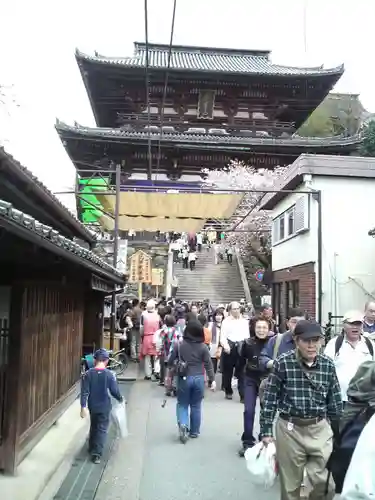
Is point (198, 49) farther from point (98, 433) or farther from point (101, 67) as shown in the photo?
point (98, 433)

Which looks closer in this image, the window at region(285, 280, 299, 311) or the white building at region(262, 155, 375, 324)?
the white building at region(262, 155, 375, 324)

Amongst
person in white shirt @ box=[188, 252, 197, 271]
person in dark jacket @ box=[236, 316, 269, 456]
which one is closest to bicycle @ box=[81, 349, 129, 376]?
person in dark jacket @ box=[236, 316, 269, 456]

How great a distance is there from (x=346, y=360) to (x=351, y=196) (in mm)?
10250

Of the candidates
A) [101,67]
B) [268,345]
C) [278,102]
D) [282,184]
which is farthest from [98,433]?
[278,102]

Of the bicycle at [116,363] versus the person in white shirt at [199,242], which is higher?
the person in white shirt at [199,242]

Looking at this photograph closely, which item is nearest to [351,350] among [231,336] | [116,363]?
[231,336]

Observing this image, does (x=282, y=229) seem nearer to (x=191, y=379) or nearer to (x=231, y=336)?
(x=231, y=336)

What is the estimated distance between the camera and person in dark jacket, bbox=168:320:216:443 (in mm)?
7344

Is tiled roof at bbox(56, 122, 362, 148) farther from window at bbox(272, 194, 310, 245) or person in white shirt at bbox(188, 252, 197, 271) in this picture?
window at bbox(272, 194, 310, 245)

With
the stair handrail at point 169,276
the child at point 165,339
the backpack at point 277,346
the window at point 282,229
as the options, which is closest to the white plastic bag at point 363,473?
the backpack at point 277,346

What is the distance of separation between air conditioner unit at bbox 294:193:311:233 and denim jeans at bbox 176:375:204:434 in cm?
865

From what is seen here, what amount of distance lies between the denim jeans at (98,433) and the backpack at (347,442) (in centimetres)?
333

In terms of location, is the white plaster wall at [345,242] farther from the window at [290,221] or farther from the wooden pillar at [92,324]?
the wooden pillar at [92,324]

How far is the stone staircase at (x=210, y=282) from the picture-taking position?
26328 mm
